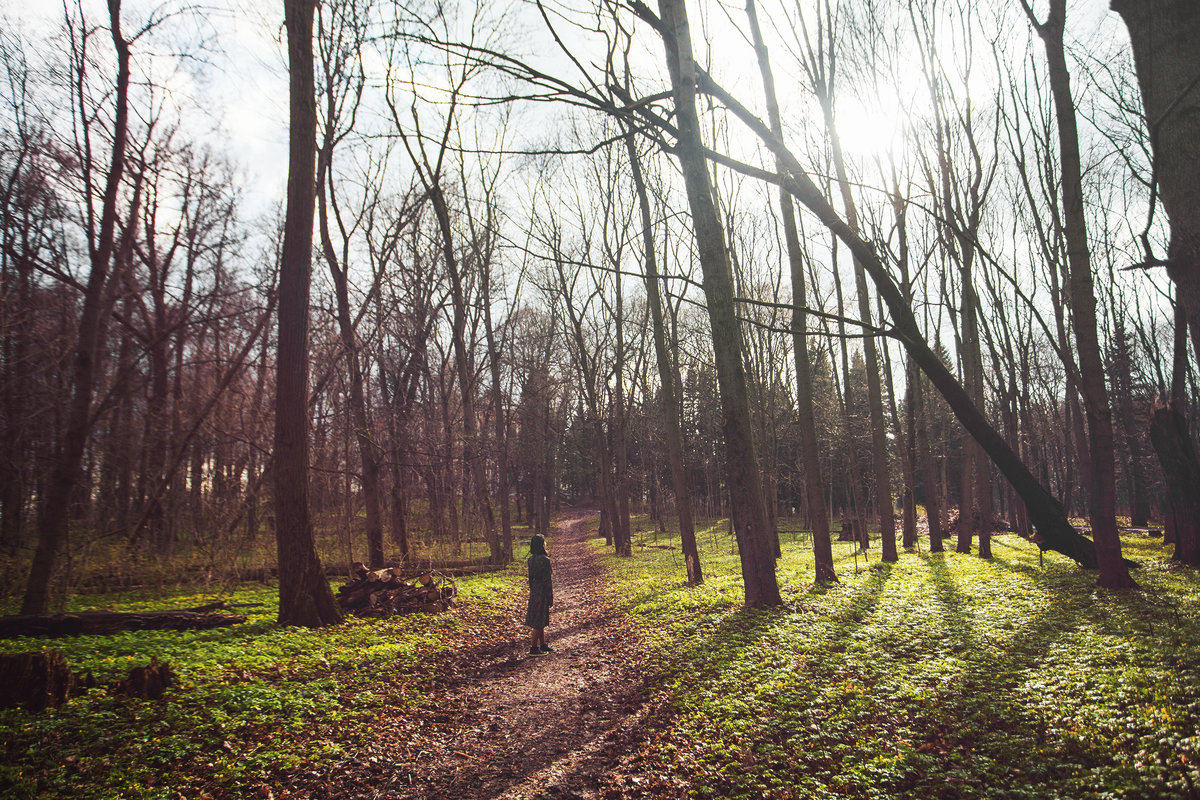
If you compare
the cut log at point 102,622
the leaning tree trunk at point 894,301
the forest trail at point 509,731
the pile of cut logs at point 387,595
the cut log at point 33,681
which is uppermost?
the leaning tree trunk at point 894,301

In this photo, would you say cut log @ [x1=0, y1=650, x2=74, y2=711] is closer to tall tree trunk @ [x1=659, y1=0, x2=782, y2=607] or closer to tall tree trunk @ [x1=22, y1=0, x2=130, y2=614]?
tall tree trunk @ [x1=22, y1=0, x2=130, y2=614]

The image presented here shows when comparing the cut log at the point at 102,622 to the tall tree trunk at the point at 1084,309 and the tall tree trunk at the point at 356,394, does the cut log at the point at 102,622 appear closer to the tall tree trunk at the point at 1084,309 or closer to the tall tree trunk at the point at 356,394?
the tall tree trunk at the point at 356,394

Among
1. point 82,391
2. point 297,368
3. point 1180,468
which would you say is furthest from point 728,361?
point 82,391

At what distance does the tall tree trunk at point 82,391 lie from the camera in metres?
7.41

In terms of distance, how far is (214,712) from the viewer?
432cm

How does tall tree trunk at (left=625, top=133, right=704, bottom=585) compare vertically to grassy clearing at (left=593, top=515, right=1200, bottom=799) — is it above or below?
above

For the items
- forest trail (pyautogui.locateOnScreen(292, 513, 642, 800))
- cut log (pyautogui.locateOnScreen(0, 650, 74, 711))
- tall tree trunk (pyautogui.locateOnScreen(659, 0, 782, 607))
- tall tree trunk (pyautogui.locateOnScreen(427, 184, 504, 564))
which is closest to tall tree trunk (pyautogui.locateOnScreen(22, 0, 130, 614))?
cut log (pyautogui.locateOnScreen(0, 650, 74, 711))

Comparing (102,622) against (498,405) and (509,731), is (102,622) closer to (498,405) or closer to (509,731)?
(509,731)

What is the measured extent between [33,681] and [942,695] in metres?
7.05

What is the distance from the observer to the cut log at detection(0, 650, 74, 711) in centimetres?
403

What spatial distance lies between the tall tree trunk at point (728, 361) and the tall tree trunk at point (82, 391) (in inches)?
352

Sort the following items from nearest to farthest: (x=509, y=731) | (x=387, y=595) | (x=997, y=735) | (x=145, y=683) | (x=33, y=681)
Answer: (x=997, y=735) < (x=33, y=681) < (x=145, y=683) < (x=509, y=731) < (x=387, y=595)

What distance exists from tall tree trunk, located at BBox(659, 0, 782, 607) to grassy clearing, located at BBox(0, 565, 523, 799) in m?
4.63

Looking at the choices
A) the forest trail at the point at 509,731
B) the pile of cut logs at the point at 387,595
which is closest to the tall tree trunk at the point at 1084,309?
the forest trail at the point at 509,731
